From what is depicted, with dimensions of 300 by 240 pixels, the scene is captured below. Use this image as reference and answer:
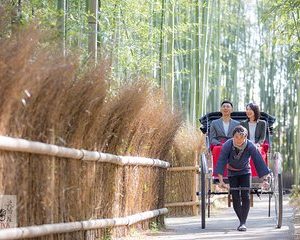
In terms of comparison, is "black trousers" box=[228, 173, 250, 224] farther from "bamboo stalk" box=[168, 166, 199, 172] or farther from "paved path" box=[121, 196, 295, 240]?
"bamboo stalk" box=[168, 166, 199, 172]

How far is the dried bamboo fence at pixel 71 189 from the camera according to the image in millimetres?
6348

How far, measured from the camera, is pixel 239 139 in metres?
10.4

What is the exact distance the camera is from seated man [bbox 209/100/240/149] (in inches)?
453

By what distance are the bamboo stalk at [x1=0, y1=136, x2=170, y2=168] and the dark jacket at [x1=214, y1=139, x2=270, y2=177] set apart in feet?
3.17

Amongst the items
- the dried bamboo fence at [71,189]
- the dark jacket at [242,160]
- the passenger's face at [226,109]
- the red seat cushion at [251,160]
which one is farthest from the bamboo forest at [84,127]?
the passenger's face at [226,109]

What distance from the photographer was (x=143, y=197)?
1018 centimetres

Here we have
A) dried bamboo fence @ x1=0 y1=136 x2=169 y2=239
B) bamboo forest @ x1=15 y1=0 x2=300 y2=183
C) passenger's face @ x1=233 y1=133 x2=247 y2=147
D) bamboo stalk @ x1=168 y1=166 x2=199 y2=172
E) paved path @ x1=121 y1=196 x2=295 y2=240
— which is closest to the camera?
dried bamboo fence @ x1=0 y1=136 x2=169 y2=239

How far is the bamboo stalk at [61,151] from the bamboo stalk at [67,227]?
1.72 ft

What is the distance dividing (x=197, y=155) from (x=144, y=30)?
2.92 m

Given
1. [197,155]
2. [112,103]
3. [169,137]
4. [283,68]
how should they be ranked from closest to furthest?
[112,103] → [169,137] → [197,155] → [283,68]

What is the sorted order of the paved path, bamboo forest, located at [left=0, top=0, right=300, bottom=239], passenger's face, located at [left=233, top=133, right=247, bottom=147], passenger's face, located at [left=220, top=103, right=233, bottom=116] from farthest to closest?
passenger's face, located at [left=220, top=103, right=233, bottom=116] < passenger's face, located at [left=233, top=133, right=247, bottom=147] < the paved path < bamboo forest, located at [left=0, top=0, right=300, bottom=239]

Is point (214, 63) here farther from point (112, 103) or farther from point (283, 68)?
point (112, 103)

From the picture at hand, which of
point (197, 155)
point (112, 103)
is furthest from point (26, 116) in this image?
point (197, 155)

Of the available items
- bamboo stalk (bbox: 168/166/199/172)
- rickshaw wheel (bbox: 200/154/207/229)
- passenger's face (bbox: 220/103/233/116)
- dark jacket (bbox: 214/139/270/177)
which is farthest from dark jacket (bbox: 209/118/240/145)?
bamboo stalk (bbox: 168/166/199/172)
